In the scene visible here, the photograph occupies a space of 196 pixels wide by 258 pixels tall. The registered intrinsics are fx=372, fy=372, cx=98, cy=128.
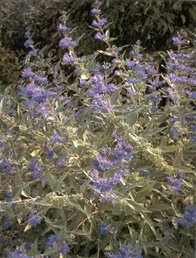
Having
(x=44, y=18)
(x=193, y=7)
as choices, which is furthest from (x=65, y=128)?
(x=44, y=18)

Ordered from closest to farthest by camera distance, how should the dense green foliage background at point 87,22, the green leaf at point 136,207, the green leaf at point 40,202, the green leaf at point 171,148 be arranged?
1. the green leaf at point 40,202
2. the green leaf at point 136,207
3. the green leaf at point 171,148
4. the dense green foliage background at point 87,22

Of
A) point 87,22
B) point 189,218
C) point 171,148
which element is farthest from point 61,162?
point 87,22

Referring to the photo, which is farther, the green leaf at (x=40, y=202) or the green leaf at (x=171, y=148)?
the green leaf at (x=171, y=148)

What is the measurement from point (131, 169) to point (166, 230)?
436 millimetres

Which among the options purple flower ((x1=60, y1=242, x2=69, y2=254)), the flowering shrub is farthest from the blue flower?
purple flower ((x1=60, y1=242, x2=69, y2=254))

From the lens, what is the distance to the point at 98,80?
2.22 m

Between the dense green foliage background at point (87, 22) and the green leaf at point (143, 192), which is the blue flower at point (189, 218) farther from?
the dense green foliage background at point (87, 22)

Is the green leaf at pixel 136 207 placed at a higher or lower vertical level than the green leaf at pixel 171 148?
lower

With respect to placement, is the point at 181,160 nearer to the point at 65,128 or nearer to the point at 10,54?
the point at 65,128

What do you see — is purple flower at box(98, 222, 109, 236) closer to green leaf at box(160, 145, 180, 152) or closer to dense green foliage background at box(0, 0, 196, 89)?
green leaf at box(160, 145, 180, 152)

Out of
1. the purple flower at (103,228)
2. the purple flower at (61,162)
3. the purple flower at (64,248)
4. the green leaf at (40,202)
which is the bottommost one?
the purple flower at (103,228)

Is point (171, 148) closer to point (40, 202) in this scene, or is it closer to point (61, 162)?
point (61, 162)

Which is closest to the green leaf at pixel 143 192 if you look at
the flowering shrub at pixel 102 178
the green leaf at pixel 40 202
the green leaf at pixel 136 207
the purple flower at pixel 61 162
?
the flowering shrub at pixel 102 178

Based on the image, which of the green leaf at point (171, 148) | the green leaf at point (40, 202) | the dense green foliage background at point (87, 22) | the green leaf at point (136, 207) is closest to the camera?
the green leaf at point (40, 202)
